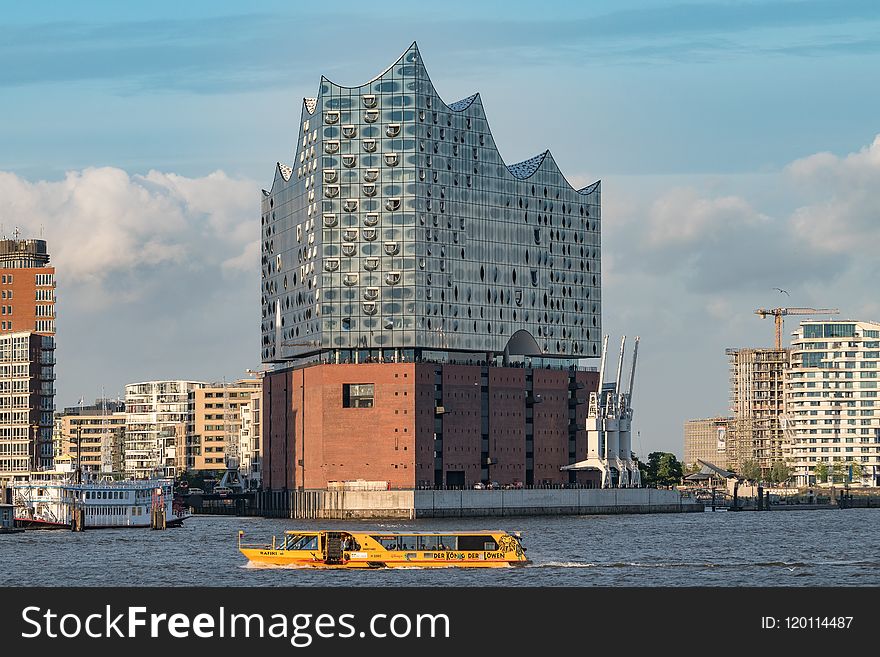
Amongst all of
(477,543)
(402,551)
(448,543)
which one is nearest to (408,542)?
(402,551)

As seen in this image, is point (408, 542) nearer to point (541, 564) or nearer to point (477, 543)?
point (477, 543)

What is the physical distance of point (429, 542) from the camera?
412ft

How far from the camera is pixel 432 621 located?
5550cm

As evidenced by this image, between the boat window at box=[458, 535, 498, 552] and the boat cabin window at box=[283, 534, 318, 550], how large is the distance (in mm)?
10559

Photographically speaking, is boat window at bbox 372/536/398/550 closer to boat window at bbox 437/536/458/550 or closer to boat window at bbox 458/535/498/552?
boat window at bbox 437/536/458/550

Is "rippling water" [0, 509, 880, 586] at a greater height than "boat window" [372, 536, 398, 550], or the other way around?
"boat window" [372, 536, 398, 550]

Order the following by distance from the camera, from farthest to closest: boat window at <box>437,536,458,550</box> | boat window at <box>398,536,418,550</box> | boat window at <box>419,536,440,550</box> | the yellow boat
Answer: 1. boat window at <box>398,536,418,550</box>
2. boat window at <box>437,536,458,550</box>
3. boat window at <box>419,536,440,550</box>
4. the yellow boat

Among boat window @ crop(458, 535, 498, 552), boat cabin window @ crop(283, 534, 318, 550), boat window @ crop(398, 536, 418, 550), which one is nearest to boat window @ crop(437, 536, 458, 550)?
boat window @ crop(458, 535, 498, 552)

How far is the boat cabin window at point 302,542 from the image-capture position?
419 feet

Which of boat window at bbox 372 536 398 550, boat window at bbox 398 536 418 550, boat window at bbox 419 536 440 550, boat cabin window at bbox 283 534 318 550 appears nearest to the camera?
boat window at bbox 419 536 440 550

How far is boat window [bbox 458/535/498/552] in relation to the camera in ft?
413

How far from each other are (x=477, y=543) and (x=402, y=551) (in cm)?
577

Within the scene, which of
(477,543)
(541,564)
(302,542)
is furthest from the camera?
(541,564)

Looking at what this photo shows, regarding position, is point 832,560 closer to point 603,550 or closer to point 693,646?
point 603,550
